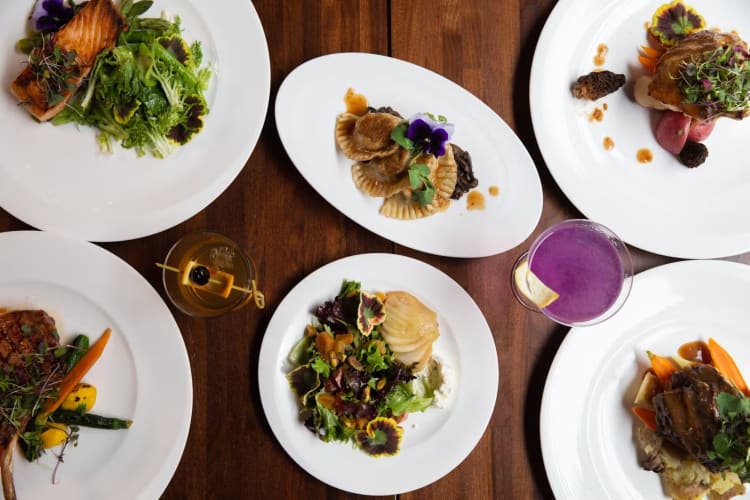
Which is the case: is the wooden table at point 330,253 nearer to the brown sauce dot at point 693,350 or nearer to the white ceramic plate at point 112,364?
the white ceramic plate at point 112,364

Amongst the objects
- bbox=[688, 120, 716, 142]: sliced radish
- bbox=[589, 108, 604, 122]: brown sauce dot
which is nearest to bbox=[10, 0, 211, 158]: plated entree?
bbox=[589, 108, 604, 122]: brown sauce dot

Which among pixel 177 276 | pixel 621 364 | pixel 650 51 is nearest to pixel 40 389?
pixel 177 276

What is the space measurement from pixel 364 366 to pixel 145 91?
1366 millimetres

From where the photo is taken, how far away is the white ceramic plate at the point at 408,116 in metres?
2.23

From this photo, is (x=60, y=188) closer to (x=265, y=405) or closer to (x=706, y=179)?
(x=265, y=405)

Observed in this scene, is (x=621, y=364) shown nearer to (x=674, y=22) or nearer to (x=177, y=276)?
(x=674, y=22)

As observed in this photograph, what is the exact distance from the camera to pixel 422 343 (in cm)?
226

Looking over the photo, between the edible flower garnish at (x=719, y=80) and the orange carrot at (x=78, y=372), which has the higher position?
the edible flower garnish at (x=719, y=80)

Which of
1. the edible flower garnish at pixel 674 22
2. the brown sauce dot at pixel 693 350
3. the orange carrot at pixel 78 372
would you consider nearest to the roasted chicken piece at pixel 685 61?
the edible flower garnish at pixel 674 22

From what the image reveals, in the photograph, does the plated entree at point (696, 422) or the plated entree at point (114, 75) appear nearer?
the plated entree at point (114, 75)

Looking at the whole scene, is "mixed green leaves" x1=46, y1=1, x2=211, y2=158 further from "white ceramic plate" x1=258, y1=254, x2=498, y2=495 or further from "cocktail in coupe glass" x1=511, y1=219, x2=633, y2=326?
"cocktail in coupe glass" x1=511, y1=219, x2=633, y2=326

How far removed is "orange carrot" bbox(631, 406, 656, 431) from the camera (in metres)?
2.38

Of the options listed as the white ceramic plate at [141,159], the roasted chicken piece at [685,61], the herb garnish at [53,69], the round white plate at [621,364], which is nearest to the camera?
the herb garnish at [53,69]

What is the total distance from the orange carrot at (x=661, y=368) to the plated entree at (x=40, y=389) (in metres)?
2.21
